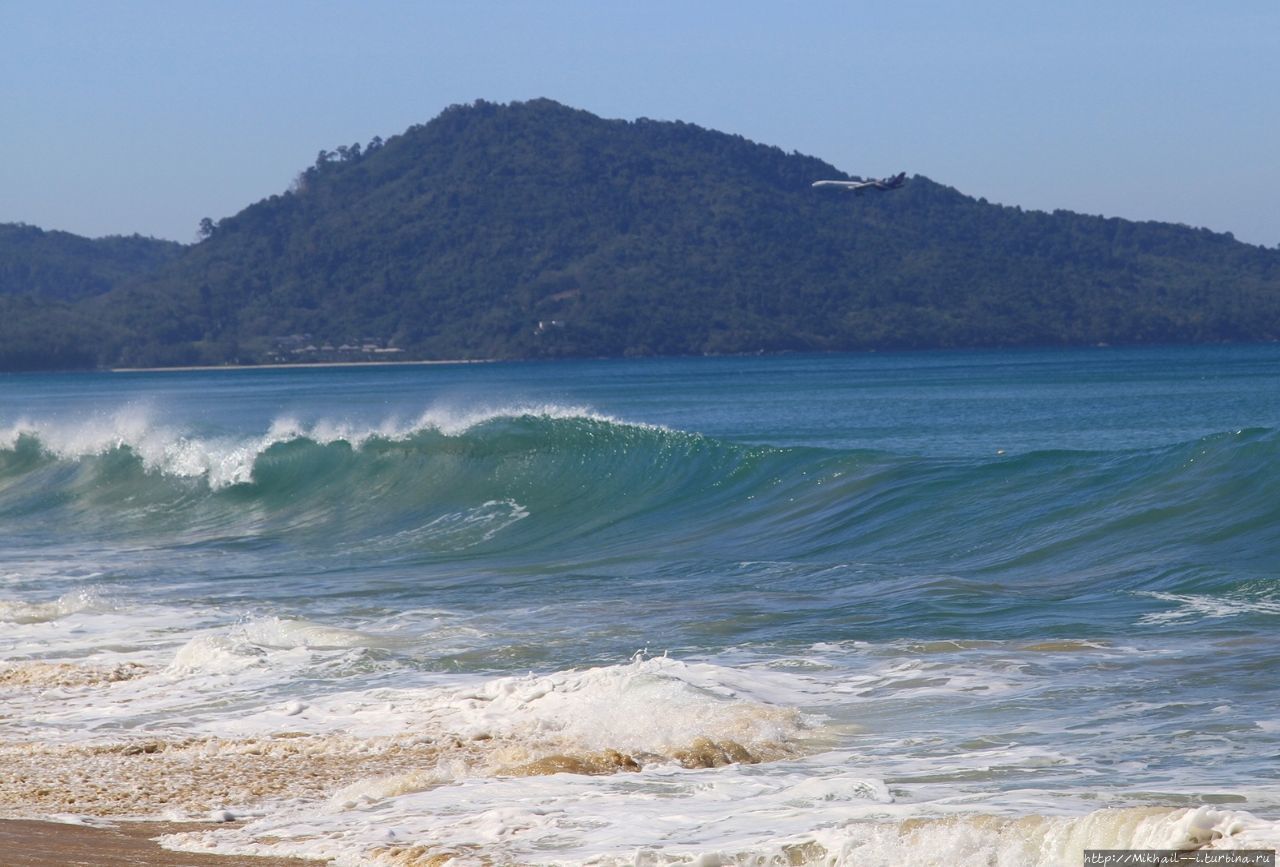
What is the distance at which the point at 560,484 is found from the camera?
2292 centimetres

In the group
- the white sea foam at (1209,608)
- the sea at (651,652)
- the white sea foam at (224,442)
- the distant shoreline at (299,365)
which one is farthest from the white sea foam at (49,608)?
the distant shoreline at (299,365)

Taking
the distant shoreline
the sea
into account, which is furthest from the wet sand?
the distant shoreline

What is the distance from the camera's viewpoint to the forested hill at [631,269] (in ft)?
497

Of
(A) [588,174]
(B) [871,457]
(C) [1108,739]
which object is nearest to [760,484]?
(B) [871,457]

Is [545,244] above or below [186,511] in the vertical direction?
above

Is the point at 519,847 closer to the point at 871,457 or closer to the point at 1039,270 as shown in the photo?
the point at 871,457

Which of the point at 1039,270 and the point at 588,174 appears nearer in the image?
the point at 1039,270

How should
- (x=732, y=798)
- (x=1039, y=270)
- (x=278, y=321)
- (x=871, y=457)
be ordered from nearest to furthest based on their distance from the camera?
(x=732, y=798) → (x=871, y=457) → (x=1039, y=270) → (x=278, y=321)

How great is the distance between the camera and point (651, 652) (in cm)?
1085

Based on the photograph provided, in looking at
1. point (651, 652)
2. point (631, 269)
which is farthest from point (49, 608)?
point (631, 269)

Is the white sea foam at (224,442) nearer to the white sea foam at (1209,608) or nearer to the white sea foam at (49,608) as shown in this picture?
the white sea foam at (49,608)

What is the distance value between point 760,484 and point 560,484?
3532mm

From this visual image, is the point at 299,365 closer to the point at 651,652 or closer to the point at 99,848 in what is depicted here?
the point at 651,652

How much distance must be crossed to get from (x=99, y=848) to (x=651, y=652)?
503cm
